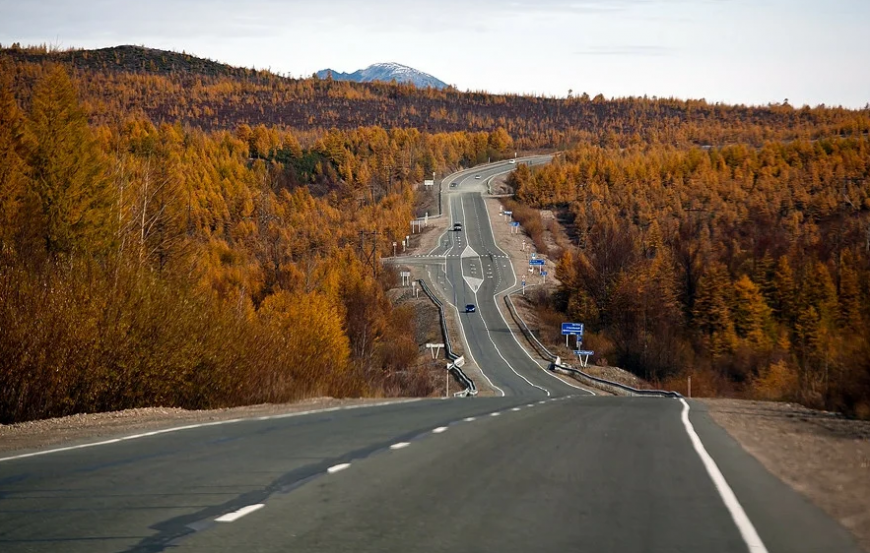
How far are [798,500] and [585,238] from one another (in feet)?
498

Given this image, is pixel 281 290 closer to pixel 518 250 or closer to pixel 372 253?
pixel 372 253

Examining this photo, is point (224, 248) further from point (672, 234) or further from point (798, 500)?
point (798, 500)

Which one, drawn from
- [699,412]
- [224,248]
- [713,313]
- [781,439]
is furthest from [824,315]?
[781,439]

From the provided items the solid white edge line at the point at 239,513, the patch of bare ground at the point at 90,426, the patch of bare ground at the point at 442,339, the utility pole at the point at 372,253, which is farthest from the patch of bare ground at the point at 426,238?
the solid white edge line at the point at 239,513

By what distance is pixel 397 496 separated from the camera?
Answer: 9.04 metres

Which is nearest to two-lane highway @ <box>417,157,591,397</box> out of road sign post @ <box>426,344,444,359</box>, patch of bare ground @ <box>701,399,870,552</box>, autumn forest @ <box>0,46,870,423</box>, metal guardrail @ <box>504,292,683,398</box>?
metal guardrail @ <box>504,292,683,398</box>

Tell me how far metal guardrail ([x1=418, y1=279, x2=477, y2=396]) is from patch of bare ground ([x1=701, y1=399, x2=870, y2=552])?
38.9 metres

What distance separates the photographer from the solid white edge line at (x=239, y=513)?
7.61 meters

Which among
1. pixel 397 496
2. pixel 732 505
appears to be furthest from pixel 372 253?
pixel 732 505

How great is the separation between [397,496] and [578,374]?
223ft

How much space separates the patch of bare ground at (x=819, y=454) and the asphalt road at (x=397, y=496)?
291 millimetres

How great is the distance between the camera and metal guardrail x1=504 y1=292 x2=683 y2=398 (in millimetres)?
61681

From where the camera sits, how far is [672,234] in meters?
160

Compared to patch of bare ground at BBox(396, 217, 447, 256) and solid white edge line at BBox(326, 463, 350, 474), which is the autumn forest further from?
solid white edge line at BBox(326, 463, 350, 474)
